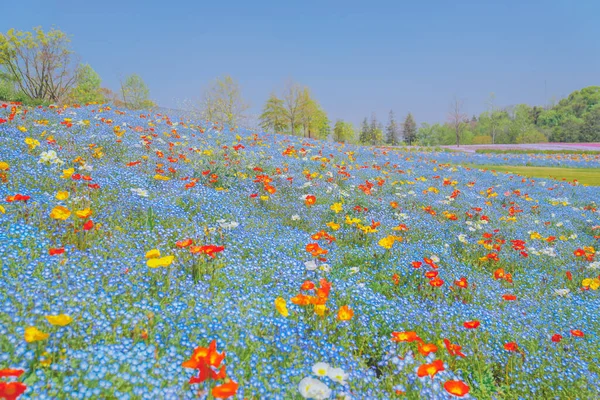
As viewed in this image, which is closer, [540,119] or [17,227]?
[17,227]

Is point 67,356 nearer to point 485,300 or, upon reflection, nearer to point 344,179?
point 485,300

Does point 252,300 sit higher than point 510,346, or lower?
higher

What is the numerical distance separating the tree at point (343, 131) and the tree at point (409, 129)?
63.9 ft

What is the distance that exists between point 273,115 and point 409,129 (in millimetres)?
51485

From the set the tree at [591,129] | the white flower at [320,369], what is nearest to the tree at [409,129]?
the tree at [591,129]

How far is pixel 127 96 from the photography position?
2320 inches

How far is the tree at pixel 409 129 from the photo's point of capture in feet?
325

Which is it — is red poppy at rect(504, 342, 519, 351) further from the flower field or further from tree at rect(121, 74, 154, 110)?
tree at rect(121, 74, 154, 110)

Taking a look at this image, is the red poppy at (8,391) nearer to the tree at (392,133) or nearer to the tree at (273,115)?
the tree at (273,115)

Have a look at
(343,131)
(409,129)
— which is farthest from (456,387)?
(409,129)

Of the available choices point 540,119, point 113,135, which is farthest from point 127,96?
point 540,119

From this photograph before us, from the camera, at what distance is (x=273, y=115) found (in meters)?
62.1

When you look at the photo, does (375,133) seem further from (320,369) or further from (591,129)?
(320,369)

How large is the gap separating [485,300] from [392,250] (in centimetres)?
128
